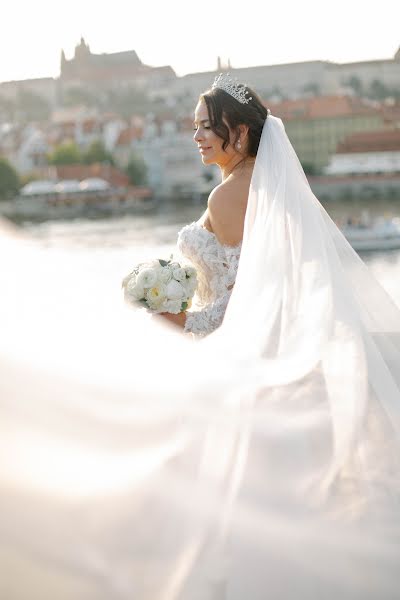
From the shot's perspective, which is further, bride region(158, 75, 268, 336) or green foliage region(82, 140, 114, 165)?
green foliage region(82, 140, 114, 165)

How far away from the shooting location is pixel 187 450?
1.11 m

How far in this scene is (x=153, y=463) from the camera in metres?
1.06

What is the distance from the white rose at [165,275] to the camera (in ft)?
5.36

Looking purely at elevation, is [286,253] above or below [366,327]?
above

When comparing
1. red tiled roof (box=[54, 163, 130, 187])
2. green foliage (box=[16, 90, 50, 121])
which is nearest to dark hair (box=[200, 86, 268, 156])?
red tiled roof (box=[54, 163, 130, 187])

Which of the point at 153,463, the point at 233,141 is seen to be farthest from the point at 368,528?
the point at 233,141

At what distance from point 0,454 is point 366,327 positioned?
791mm

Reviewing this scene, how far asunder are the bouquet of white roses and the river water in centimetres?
1203

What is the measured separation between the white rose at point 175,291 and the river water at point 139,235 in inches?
475

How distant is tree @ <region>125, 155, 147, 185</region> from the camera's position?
43.5 meters

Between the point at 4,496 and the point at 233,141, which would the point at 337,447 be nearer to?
the point at 4,496

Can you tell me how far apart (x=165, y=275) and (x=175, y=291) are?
0.11ft

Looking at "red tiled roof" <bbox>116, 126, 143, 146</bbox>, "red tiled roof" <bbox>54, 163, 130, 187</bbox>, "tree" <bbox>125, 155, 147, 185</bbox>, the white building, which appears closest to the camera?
the white building

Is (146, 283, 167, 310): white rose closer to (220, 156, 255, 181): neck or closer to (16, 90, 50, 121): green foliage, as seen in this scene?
(220, 156, 255, 181): neck
